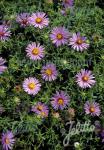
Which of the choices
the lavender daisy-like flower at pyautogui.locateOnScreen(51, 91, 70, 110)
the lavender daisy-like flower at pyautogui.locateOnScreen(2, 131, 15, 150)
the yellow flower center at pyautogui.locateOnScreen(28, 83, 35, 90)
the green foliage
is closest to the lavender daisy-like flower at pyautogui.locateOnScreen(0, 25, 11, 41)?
the green foliage

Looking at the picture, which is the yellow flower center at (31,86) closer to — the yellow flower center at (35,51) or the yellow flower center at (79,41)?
the yellow flower center at (35,51)

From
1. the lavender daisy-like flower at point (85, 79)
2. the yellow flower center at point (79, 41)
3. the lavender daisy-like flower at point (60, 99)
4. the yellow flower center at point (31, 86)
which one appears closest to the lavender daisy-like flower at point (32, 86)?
the yellow flower center at point (31, 86)

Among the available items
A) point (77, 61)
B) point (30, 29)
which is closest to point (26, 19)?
point (30, 29)

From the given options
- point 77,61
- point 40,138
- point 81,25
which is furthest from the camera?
point 81,25

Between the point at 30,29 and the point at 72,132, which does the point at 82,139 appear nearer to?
the point at 72,132

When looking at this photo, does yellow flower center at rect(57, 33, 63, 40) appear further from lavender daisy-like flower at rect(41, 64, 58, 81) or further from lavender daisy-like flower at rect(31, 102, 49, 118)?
lavender daisy-like flower at rect(31, 102, 49, 118)

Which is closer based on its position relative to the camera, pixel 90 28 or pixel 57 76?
pixel 57 76

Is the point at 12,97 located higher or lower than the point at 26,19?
lower
